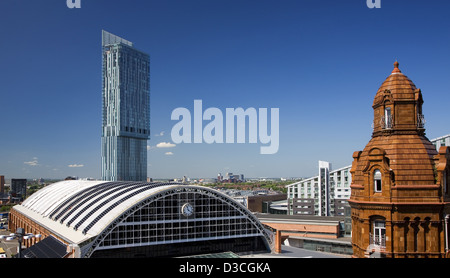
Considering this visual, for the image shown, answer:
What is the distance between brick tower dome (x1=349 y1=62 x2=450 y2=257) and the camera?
45.6 ft

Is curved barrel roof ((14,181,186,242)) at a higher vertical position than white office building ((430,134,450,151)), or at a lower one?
lower

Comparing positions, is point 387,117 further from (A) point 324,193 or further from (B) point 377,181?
(A) point 324,193

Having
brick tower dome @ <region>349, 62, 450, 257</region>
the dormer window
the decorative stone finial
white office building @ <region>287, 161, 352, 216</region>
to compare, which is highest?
the decorative stone finial

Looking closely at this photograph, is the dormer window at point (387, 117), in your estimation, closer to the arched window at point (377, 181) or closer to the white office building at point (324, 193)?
the arched window at point (377, 181)

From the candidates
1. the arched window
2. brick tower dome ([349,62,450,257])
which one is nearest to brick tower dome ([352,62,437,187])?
brick tower dome ([349,62,450,257])

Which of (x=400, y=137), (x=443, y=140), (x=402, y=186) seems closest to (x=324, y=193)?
(x=443, y=140)

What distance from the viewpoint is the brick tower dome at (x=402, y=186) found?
13.9 m

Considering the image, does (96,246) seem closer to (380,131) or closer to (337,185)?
(380,131)

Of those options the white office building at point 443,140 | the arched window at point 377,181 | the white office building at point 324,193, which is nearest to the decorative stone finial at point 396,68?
the arched window at point 377,181

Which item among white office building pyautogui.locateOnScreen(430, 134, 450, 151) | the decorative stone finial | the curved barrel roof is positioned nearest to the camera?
the decorative stone finial

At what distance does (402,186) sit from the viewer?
14.0m

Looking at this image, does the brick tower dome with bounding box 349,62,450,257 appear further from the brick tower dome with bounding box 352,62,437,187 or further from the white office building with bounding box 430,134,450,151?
the white office building with bounding box 430,134,450,151

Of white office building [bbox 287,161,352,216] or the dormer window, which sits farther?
white office building [bbox 287,161,352,216]
